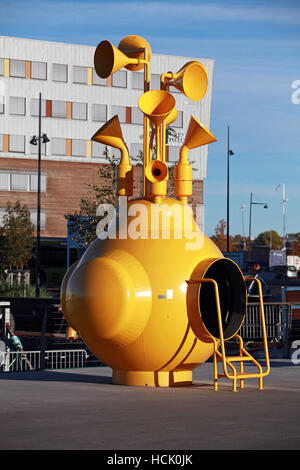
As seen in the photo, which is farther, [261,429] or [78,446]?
[261,429]

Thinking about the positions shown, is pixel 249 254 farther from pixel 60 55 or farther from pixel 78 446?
pixel 78 446

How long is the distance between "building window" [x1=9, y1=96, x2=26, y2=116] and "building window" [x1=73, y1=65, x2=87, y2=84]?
15.9 ft

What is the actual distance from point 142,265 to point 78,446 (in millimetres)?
4369

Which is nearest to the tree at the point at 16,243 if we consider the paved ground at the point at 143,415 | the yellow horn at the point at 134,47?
the paved ground at the point at 143,415

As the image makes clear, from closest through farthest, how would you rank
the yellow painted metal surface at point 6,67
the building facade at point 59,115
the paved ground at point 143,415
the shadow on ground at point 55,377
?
the paved ground at point 143,415 → the shadow on ground at point 55,377 → the yellow painted metal surface at point 6,67 → the building facade at point 59,115

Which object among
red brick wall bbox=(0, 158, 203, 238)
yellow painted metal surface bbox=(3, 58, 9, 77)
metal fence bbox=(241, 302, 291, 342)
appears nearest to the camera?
metal fence bbox=(241, 302, 291, 342)

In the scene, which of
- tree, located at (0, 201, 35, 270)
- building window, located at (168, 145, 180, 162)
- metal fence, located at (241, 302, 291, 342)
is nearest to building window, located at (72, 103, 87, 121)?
building window, located at (168, 145, 180, 162)

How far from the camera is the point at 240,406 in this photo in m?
9.95

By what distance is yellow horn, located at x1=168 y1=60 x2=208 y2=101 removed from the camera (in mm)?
12508

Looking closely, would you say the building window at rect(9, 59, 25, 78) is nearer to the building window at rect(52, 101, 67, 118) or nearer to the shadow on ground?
the building window at rect(52, 101, 67, 118)

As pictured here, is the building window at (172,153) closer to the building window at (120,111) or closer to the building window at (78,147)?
the building window at (120,111)

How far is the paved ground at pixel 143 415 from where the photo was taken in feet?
24.7

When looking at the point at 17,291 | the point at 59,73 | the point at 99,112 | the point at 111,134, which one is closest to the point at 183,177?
the point at 111,134

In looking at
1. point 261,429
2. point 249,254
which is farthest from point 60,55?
point 261,429
